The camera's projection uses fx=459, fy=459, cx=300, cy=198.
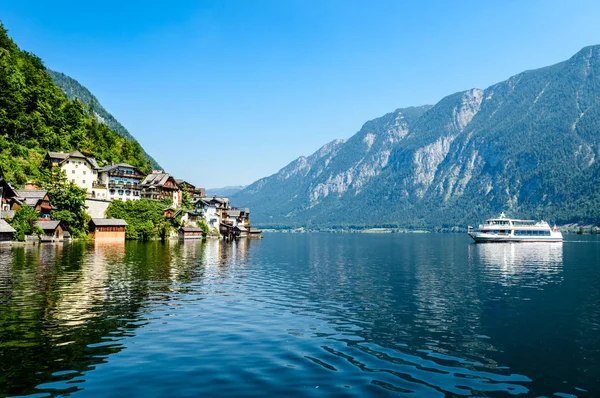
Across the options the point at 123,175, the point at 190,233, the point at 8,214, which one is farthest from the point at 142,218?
the point at 8,214

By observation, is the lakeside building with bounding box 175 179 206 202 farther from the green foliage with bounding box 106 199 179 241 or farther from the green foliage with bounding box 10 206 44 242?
the green foliage with bounding box 10 206 44 242

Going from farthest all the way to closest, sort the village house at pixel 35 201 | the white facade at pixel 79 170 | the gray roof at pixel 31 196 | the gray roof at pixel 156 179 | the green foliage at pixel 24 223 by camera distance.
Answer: the gray roof at pixel 156 179, the white facade at pixel 79 170, the gray roof at pixel 31 196, the village house at pixel 35 201, the green foliage at pixel 24 223

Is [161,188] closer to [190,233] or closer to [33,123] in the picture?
[190,233]

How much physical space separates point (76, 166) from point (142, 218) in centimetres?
2137

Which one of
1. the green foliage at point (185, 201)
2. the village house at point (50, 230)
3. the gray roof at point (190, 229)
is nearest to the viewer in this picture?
the village house at point (50, 230)

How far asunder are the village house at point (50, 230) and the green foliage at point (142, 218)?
2088 centimetres

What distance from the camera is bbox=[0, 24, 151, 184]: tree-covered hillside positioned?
104 meters

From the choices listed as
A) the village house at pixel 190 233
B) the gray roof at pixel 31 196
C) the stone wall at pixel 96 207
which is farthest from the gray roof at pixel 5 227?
the village house at pixel 190 233

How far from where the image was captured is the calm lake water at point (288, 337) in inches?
632

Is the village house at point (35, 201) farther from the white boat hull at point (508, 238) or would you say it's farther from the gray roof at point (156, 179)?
the white boat hull at point (508, 238)

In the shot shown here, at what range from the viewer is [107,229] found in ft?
349

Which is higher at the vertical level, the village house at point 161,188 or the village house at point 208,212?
the village house at point 161,188

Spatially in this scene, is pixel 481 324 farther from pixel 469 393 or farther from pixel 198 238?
pixel 198 238

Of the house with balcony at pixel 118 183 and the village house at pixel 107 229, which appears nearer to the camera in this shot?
the village house at pixel 107 229
